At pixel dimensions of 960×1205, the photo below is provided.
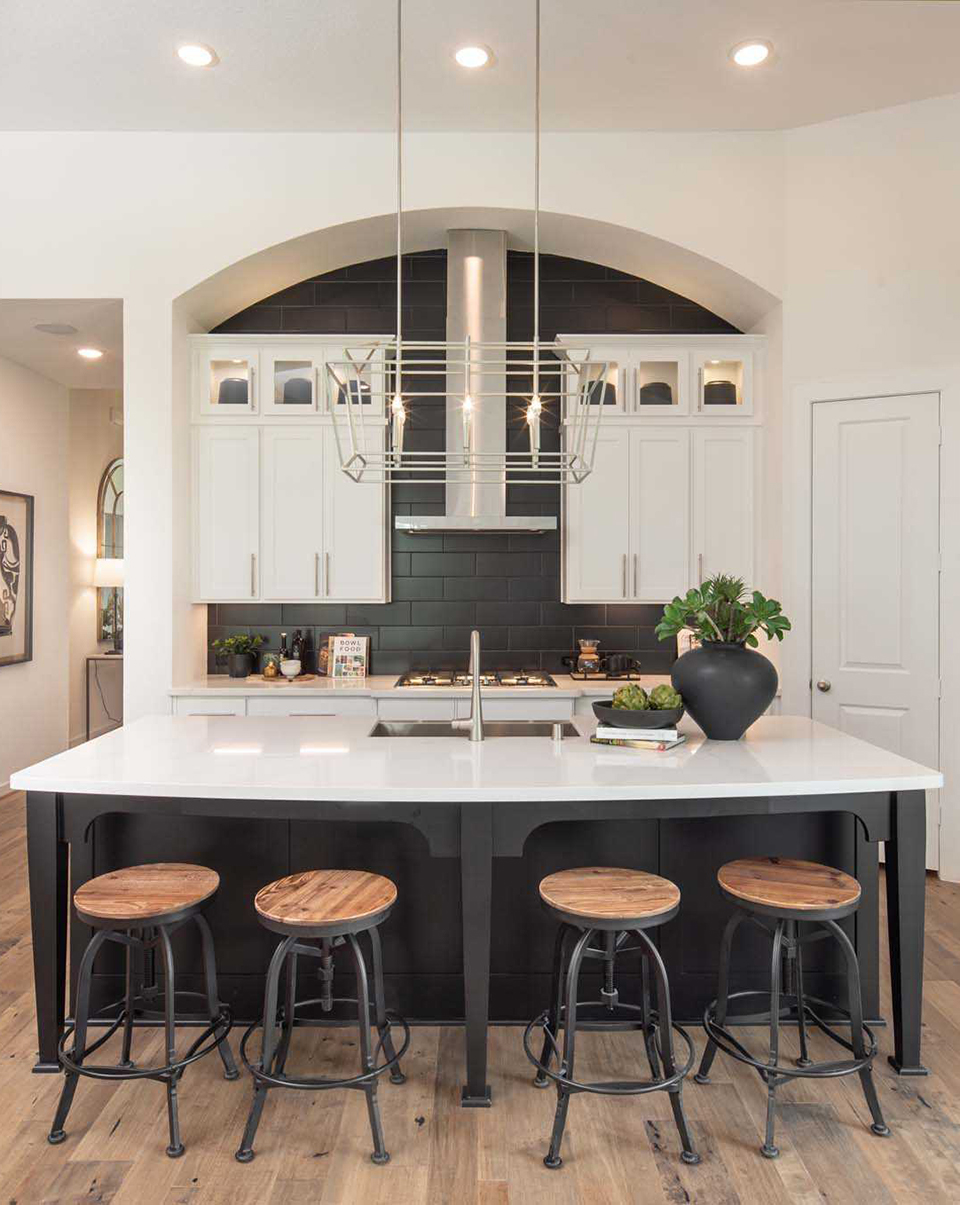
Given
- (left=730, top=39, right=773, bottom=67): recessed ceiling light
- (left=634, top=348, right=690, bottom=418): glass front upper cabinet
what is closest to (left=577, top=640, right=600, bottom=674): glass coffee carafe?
(left=634, top=348, right=690, bottom=418): glass front upper cabinet

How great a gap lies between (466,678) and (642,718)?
2.03 m

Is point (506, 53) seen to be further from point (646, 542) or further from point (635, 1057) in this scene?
point (635, 1057)

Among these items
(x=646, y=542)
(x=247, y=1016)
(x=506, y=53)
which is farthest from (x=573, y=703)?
(x=506, y=53)

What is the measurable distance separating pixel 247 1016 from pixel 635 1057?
1191 millimetres

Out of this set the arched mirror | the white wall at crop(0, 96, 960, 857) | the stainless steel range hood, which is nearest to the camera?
the white wall at crop(0, 96, 960, 857)

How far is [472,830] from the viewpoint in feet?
7.73

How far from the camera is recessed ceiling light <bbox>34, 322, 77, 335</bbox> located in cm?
493

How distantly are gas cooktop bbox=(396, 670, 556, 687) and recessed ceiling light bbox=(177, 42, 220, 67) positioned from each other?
294 centimetres

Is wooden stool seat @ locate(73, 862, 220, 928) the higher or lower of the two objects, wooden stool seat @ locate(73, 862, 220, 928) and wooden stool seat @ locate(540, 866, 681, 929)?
the lower

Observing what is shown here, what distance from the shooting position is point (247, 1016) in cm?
277

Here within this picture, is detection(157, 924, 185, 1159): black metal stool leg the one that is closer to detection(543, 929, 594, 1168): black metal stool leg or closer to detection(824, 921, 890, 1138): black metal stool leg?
detection(543, 929, 594, 1168): black metal stool leg

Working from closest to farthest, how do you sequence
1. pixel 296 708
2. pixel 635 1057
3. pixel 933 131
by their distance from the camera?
→ pixel 635 1057
pixel 933 131
pixel 296 708

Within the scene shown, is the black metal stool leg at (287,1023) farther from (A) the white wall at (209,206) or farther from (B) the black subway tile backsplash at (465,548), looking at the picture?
(B) the black subway tile backsplash at (465,548)

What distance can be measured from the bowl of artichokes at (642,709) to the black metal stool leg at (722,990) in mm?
606
